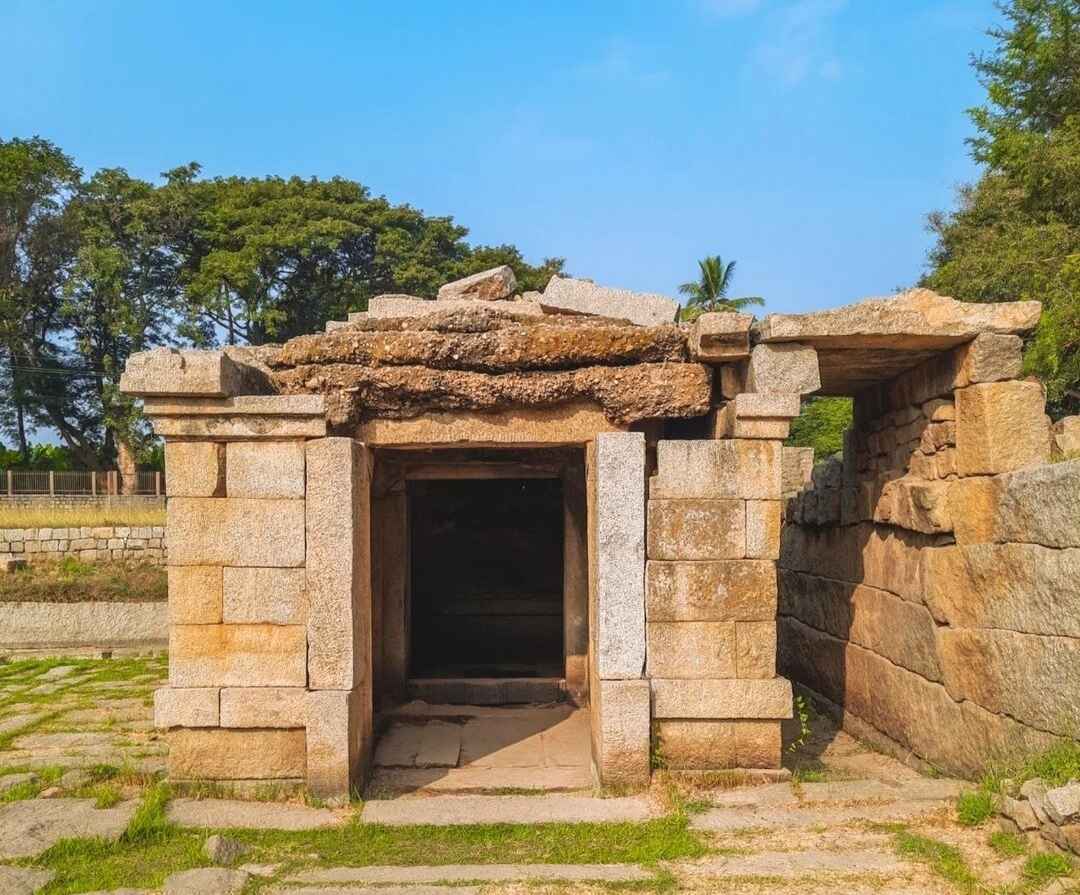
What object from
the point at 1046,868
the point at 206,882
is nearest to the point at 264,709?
the point at 206,882

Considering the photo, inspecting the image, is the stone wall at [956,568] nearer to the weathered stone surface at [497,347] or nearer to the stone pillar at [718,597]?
the stone pillar at [718,597]

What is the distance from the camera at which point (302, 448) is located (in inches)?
215

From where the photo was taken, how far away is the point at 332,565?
5.38 meters

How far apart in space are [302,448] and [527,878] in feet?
9.25

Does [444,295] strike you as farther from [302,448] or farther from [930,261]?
[930,261]

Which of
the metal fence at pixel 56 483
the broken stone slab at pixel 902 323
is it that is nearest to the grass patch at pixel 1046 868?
the broken stone slab at pixel 902 323

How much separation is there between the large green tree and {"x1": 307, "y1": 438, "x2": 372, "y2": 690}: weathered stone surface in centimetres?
1083

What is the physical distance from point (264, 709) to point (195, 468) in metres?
1.54

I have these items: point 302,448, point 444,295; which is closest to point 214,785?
point 302,448

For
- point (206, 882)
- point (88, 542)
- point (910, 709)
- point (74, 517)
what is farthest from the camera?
point (74, 517)

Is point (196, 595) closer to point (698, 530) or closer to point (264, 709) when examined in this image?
point (264, 709)

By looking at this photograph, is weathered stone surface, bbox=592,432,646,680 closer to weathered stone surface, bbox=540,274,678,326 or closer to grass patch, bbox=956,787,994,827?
weathered stone surface, bbox=540,274,678,326

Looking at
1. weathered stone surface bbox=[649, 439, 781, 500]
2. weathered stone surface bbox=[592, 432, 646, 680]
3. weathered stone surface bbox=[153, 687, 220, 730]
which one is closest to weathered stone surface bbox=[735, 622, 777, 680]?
weathered stone surface bbox=[592, 432, 646, 680]

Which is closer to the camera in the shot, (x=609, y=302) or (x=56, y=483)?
(x=609, y=302)
